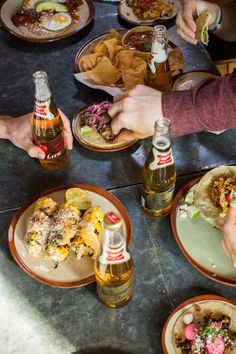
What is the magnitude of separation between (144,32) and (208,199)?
97 centimetres

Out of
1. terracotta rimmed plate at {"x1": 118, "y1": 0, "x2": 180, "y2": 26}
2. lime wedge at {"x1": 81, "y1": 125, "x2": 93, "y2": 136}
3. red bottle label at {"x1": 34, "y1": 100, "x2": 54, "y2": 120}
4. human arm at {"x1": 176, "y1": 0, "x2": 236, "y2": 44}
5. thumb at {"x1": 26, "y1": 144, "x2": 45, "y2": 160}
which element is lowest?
lime wedge at {"x1": 81, "y1": 125, "x2": 93, "y2": 136}

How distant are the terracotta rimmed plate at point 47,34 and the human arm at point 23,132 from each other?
2.02 ft

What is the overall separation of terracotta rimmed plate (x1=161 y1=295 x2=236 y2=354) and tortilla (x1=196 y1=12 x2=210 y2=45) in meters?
1.09

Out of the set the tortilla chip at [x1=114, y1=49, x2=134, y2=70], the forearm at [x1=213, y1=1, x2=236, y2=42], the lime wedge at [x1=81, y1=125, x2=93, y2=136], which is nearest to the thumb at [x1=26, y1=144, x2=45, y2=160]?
the lime wedge at [x1=81, y1=125, x2=93, y2=136]

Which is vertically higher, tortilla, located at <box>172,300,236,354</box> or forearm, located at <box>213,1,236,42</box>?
forearm, located at <box>213,1,236,42</box>

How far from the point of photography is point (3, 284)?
129cm

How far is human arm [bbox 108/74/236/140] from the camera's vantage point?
142 centimetres

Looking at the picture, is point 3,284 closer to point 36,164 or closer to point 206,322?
point 36,164

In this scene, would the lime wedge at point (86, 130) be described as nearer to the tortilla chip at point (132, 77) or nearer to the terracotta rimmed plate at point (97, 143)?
the terracotta rimmed plate at point (97, 143)

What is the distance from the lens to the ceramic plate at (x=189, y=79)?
1.78 meters

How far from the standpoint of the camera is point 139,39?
199 centimetres

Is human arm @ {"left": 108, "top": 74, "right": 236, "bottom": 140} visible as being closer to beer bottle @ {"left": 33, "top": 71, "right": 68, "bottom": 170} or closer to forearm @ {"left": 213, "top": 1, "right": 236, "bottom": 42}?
beer bottle @ {"left": 33, "top": 71, "right": 68, "bottom": 170}

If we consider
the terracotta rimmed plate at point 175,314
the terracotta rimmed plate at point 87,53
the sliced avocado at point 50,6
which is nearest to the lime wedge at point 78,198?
the terracotta rimmed plate at point 175,314

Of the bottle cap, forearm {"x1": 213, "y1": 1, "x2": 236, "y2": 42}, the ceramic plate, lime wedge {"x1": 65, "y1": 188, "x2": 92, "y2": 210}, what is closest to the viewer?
the bottle cap
